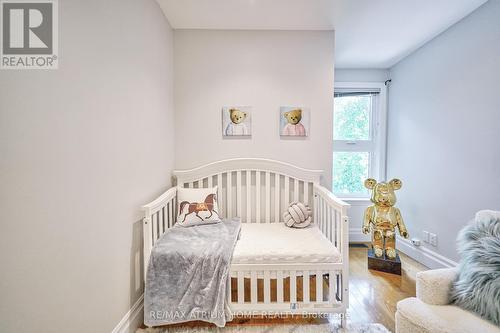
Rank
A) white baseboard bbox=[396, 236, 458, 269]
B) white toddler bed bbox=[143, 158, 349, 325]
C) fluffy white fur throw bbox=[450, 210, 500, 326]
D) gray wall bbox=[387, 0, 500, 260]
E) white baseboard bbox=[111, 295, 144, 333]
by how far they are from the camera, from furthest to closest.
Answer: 1. white baseboard bbox=[396, 236, 458, 269]
2. gray wall bbox=[387, 0, 500, 260]
3. white toddler bed bbox=[143, 158, 349, 325]
4. white baseboard bbox=[111, 295, 144, 333]
5. fluffy white fur throw bbox=[450, 210, 500, 326]

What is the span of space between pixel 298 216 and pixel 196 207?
34.3 inches

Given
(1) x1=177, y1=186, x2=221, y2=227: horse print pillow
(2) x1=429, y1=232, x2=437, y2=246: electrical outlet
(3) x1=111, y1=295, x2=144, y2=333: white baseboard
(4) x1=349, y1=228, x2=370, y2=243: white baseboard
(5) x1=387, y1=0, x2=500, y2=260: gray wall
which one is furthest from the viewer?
(4) x1=349, y1=228, x2=370, y2=243: white baseboard

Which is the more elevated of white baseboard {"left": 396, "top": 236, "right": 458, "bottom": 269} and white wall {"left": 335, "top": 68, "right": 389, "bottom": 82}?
white wall {"left": 335, "top": 68, "right": 389, "bottom": 82}

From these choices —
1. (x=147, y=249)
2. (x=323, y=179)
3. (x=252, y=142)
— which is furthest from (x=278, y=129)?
(x=147, y=249)

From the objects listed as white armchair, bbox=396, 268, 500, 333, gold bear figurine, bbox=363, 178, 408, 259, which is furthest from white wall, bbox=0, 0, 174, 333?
gold bear figurine, bbox=363, 178, 408, 259

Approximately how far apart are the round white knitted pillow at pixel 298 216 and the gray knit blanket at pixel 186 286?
2.34 feet

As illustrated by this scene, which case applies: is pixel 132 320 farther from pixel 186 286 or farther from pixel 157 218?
pixel 157 218

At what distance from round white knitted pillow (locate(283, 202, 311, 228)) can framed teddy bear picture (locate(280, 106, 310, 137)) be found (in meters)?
0.72

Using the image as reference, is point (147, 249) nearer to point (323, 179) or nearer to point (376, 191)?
point (323, 179)

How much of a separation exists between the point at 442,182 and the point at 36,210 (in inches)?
115

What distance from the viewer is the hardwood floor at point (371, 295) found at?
5.01 ft

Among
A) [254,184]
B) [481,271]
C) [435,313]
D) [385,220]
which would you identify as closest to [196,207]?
[254,184]

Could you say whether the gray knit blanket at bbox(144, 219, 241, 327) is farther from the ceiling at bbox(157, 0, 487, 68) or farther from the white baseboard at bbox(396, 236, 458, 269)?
the white baseboard at bbox(396, 236, 458, 269)

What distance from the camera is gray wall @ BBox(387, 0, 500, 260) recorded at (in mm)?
1705
